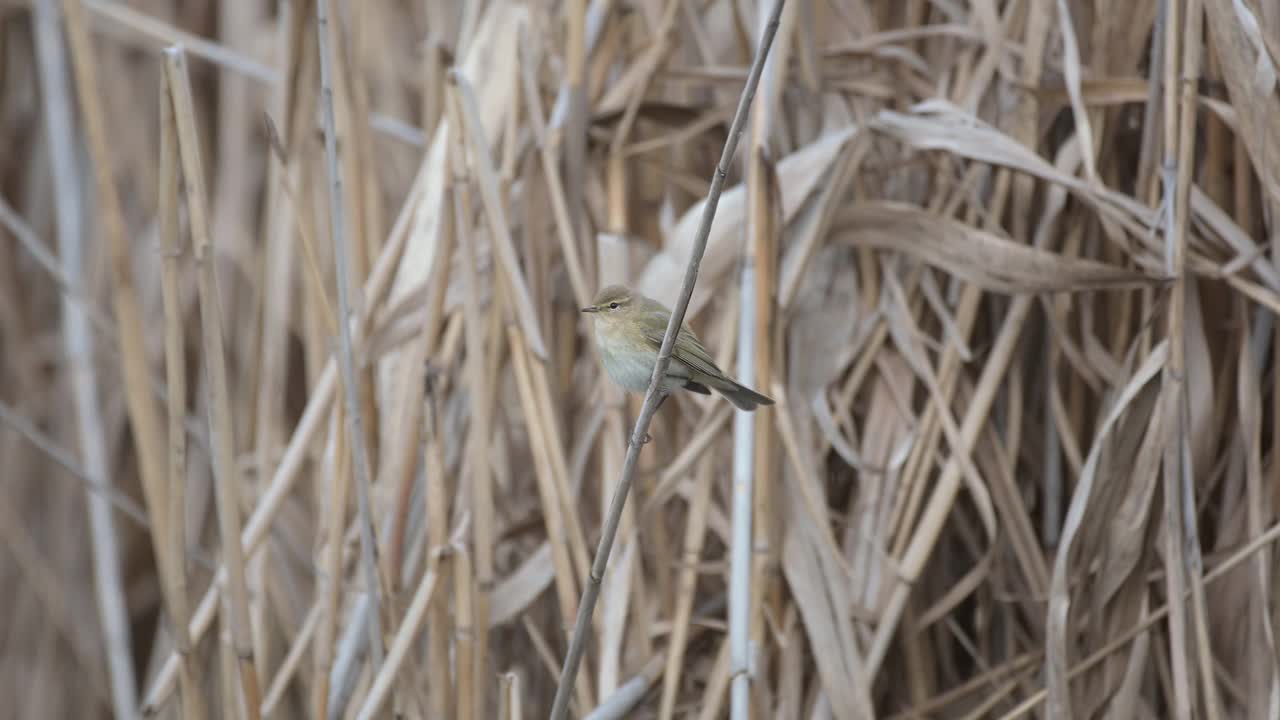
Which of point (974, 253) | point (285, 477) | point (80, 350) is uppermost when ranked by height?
point (974, 253)

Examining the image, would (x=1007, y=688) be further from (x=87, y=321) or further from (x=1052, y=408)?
(x=87, y=321)

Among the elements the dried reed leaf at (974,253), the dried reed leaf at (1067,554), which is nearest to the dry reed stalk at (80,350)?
the dried reed leaf at (974,253)

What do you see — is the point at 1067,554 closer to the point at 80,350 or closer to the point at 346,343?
the point at 346,343

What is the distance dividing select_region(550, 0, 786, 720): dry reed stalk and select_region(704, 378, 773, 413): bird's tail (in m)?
0.37

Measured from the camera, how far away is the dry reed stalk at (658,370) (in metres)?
1.19

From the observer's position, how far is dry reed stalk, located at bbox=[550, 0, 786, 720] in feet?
3.91

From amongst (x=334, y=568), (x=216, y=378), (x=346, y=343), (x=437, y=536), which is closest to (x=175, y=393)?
(x=216, y=378)

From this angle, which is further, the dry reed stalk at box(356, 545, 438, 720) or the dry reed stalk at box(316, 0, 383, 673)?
the dry reed stalk at box(356, 545, 438, 720)

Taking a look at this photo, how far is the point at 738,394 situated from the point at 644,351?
0.73 feet

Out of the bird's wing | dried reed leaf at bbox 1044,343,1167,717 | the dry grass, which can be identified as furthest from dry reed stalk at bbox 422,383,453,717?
dried reed leaf at bbox 1044,343,1167,717

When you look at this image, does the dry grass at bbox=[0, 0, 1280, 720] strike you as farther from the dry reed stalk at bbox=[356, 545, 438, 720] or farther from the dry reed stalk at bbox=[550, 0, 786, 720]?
the dry reed stalk at bbox=[550, 0, 786, 720]

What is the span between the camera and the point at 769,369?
1.92 metres

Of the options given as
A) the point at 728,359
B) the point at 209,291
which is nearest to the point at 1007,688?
the point at 728,359

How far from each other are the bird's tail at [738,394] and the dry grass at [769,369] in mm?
146
